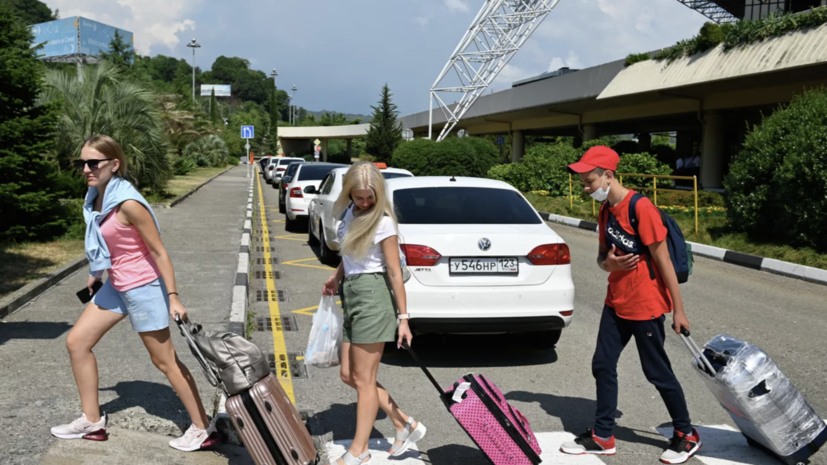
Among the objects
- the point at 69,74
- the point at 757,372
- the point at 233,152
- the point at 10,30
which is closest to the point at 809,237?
the point at 757,372

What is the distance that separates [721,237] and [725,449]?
39.1 feet

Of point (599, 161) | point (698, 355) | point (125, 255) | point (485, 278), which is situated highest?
point (599, 161)

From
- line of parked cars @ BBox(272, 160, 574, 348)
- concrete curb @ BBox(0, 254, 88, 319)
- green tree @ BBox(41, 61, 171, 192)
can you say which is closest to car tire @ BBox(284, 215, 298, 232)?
green tree @ BBox(41, 61, 171, 192)

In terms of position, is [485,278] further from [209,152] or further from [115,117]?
[209,152]

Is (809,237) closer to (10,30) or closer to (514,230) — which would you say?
(514,230)

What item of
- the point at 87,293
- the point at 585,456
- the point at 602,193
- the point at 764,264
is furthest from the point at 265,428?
the point at 764,264

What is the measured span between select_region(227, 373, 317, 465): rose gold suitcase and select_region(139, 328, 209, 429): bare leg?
23.7 inches

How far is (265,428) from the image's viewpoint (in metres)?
3.69

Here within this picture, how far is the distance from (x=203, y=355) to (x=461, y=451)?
1662 millimetres

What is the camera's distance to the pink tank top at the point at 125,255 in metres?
3.97

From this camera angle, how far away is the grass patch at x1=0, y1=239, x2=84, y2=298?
348 inches

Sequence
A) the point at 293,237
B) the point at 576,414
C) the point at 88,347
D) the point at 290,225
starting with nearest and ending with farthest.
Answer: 1. the point at 88,347
2. the point at 576,414
3. the point at 293,237
4. the point at 290,225

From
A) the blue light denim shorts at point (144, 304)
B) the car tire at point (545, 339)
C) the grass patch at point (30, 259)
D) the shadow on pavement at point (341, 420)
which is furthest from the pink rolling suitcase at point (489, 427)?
the grass patch at point (30, 259)

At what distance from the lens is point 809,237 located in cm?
1341
